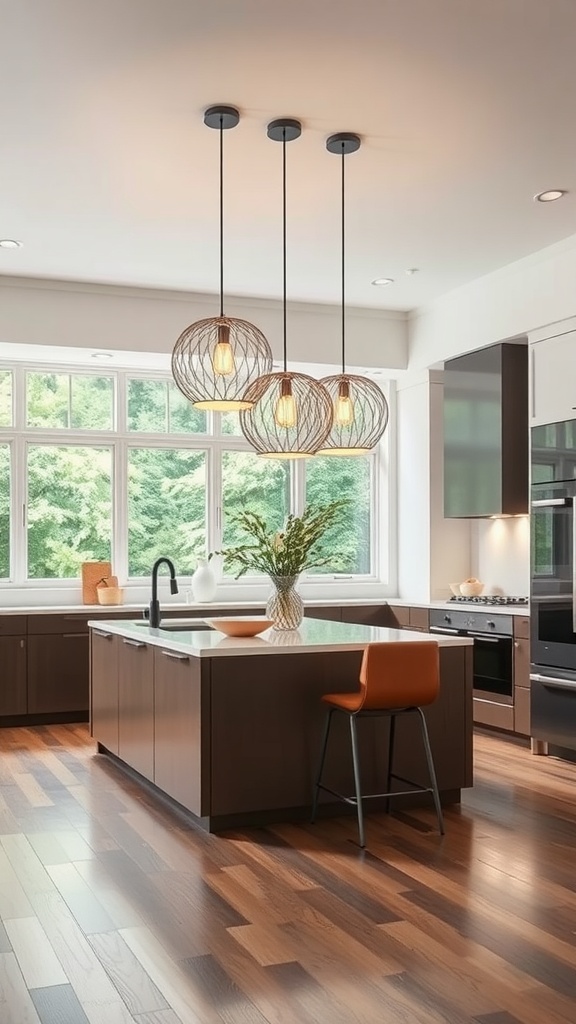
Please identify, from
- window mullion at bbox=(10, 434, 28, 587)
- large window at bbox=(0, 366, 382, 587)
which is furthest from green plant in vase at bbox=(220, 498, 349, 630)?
window mullion at bbox=(10, 434, 28, 587)

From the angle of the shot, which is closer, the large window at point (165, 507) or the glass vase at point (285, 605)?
the glass vase at point (285, 605)

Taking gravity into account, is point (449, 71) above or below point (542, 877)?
above

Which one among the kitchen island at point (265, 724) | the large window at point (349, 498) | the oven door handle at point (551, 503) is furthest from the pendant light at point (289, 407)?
the large window at point (349, 498)

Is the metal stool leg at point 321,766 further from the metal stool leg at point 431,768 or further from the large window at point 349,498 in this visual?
the large window at point 349,498

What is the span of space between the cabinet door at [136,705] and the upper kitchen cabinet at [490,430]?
2.72m

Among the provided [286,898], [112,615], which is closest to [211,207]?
[112,615]

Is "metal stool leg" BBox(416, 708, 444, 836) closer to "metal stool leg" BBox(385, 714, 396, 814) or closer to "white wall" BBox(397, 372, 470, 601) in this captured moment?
"metal stool leg" BBox(385, 714, 396, 814)

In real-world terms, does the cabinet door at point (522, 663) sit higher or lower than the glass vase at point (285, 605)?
lower

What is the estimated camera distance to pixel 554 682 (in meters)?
5.79

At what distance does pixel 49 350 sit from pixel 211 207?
2.08 metres

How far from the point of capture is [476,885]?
11.6ft

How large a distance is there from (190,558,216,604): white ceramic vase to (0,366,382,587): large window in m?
0.32

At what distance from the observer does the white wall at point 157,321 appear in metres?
6.87

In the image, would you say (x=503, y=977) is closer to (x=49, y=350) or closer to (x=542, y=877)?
(x=542, y=877)
